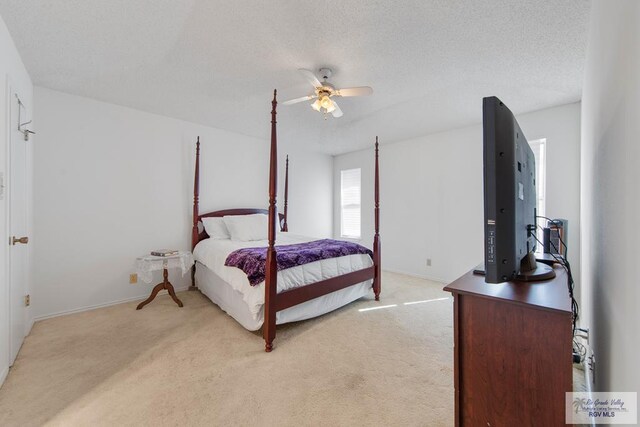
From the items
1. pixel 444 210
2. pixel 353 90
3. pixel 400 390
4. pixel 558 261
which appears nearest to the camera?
pixel 558 261

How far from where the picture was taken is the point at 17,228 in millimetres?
2119

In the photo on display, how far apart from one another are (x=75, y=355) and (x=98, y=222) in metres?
1.57

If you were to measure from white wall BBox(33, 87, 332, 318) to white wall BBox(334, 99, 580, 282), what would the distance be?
8.14 feet

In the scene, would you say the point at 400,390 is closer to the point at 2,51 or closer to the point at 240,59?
the point at 240,59

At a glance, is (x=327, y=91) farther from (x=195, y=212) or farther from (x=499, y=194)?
(x=195, y=212)

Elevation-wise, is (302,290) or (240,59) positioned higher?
(240,59)

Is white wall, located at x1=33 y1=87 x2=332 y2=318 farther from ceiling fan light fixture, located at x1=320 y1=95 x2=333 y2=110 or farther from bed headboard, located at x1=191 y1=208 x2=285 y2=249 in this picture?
ceiling fan light fixture, located at x1=320 y1=95 x2=333 y2=110

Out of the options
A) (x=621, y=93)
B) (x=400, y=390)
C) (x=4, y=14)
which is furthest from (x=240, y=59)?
(x=400, y=390)

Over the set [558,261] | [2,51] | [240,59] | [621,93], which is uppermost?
[240,59]

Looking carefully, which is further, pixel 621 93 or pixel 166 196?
pixel 166 196

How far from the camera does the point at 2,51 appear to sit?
177cm

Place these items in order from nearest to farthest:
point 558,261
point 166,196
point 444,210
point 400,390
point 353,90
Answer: point 558,261 < point 400,390 < point 353,90 < point 166,196 < point 444,210

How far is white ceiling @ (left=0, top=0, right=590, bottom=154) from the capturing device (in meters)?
1.68

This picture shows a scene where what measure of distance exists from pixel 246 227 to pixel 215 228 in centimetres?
46
